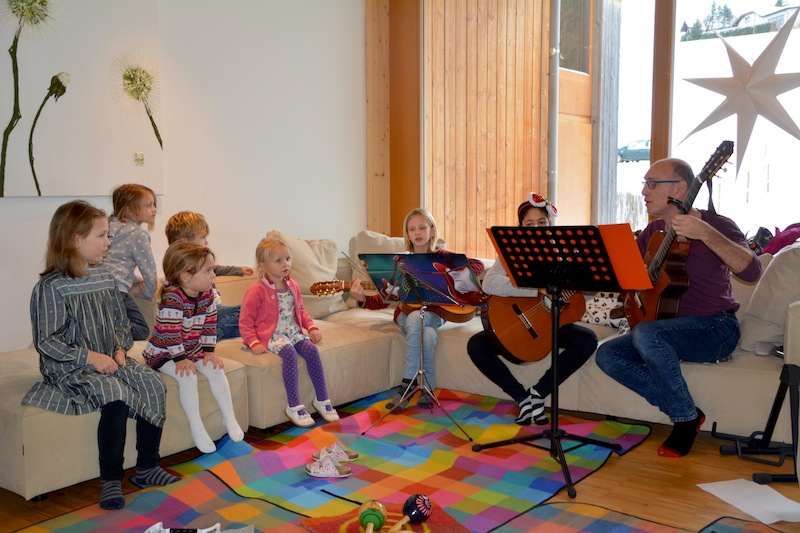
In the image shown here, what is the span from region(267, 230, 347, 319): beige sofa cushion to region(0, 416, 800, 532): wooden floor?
1432 millimetres

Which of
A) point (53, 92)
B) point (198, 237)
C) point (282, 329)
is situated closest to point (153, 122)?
point (53, 92)

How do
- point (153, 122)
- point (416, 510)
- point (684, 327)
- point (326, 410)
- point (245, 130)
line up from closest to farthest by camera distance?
1. point (416, 510)
2. point (684, 327)
3. point (326, 410)
4. point (153, 122)
5. point (245, 130)

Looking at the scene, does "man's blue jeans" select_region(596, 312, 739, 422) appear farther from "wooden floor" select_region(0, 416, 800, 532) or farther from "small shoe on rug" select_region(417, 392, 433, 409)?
"small shoe on rug" select_region(417, 392, 433, 409)

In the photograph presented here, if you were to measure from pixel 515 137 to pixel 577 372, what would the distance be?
261cm

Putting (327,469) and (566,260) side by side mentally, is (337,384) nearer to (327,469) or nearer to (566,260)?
(327,469)

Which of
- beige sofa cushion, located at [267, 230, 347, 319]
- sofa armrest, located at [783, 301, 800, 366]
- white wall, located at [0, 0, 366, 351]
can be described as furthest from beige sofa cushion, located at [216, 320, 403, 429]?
sofa armrest, located at [783, 301, 800, 366]

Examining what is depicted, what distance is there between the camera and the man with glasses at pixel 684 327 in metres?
3.23

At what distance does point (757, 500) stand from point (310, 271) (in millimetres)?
2727

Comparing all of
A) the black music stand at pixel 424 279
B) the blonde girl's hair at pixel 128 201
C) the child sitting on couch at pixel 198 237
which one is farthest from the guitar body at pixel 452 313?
the blonde girl's hair at pixel 128 201

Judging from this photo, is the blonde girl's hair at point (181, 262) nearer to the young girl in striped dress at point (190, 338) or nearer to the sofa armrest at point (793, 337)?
the young girl in striped dress at point (190, 338)

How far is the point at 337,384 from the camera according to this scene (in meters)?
3.89

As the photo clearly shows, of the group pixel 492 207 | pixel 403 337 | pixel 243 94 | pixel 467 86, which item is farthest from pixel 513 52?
pixel 403 337

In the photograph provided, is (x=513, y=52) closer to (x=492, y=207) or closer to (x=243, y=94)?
(x=492, y=207)

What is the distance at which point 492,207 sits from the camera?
600cm
